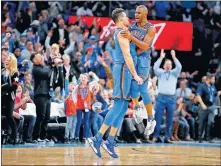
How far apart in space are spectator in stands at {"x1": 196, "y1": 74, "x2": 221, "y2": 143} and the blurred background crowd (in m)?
0.13

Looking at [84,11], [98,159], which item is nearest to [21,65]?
[98,159]

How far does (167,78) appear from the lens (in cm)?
935

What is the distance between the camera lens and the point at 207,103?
1220 centimetres

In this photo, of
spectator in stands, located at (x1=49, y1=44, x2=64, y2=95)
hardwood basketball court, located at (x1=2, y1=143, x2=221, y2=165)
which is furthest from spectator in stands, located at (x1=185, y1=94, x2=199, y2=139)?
spectator in stands, located at (x1=49, y1=44, x2=64, y2=95)

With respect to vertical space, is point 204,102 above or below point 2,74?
below

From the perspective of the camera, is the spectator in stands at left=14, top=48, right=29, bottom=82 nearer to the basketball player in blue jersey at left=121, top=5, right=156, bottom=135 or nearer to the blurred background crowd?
the blurred background crowd

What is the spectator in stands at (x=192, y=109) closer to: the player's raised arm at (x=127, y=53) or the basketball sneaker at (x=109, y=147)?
the basketball sneaker at (x=109, y=147)

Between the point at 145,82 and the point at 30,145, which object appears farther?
the point at 30,145

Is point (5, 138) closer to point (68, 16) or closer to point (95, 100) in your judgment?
point (95, 100)

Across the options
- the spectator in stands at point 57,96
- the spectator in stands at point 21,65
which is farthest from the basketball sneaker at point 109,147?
the spectator in stands at point 21,65

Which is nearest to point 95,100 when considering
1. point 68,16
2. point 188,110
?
point 68,16

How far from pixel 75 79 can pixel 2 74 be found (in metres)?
1.02

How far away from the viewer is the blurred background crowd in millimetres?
8121

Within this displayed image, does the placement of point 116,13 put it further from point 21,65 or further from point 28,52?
point 28,52
